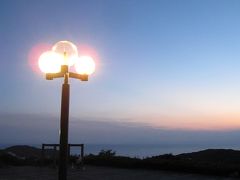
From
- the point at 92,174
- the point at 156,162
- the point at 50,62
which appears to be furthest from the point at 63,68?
the point at 156,162

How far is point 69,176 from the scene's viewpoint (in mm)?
17562

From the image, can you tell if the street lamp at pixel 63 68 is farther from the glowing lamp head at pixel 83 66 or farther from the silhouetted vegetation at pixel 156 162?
the silhouetted vegetation at pixel 156 162

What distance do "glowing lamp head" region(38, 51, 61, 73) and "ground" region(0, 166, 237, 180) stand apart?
7964mm

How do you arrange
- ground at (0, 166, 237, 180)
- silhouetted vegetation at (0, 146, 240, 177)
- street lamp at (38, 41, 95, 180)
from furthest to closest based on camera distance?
1. silhouetted vegetation at (0, 146, 240, 177)
2. ground at (0, 166, 237, 180)
3. street lamp at (38, 41, 95, 180)

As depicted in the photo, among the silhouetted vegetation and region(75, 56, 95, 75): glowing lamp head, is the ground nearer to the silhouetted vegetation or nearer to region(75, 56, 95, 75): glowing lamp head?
the silhouetted vegetation

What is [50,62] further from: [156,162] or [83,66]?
[156,162]

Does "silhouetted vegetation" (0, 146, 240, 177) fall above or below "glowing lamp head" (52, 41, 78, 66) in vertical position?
below

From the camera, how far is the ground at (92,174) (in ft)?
56.8

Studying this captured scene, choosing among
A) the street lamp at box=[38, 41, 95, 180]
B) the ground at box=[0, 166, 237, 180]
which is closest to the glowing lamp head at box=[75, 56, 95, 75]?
the street lamp at box=[38, 41, 95, 180]

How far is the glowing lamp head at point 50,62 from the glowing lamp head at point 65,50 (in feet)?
0.25

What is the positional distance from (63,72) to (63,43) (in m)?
0.52

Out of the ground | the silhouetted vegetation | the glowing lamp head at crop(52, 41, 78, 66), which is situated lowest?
the ground

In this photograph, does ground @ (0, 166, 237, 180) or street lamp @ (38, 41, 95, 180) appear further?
ground @ (0, 166, 237, 180)

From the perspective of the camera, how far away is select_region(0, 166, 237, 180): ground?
682 inches
